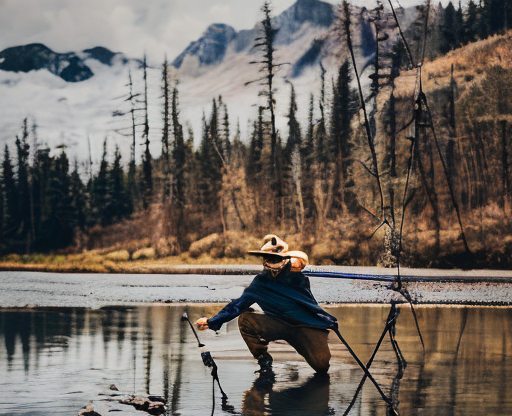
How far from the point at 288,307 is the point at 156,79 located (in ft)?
104

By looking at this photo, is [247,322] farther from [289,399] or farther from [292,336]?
[289,399]

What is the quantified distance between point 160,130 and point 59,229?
8479mm

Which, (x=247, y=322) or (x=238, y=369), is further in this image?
(x=238, y=369)

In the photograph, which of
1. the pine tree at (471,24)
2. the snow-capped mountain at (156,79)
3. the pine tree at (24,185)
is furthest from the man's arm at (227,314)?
the pine tree at (471,24)

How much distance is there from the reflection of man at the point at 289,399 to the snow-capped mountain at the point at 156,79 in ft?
91.7

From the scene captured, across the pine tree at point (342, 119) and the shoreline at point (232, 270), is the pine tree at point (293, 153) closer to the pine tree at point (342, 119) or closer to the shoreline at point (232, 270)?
the pine tree at point (342, 119)

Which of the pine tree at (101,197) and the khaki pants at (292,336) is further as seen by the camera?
the pine tree at (101,197)

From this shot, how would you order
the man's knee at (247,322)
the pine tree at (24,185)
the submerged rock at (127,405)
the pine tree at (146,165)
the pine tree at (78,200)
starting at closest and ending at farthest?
the submerged rock at (127,405)
the man's knee at (247,322)
the pine tree at (78,200)
the pine tree at (24,185)
the pine tree at (146,165)

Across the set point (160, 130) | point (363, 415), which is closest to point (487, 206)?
point (160, 130)

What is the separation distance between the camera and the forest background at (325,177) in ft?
97.3

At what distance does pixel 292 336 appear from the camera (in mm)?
7352

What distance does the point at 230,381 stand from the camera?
707 cm

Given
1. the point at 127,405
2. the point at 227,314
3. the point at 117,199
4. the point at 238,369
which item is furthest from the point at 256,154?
the point at 127,405

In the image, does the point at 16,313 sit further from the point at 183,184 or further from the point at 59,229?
the point at 183,184
